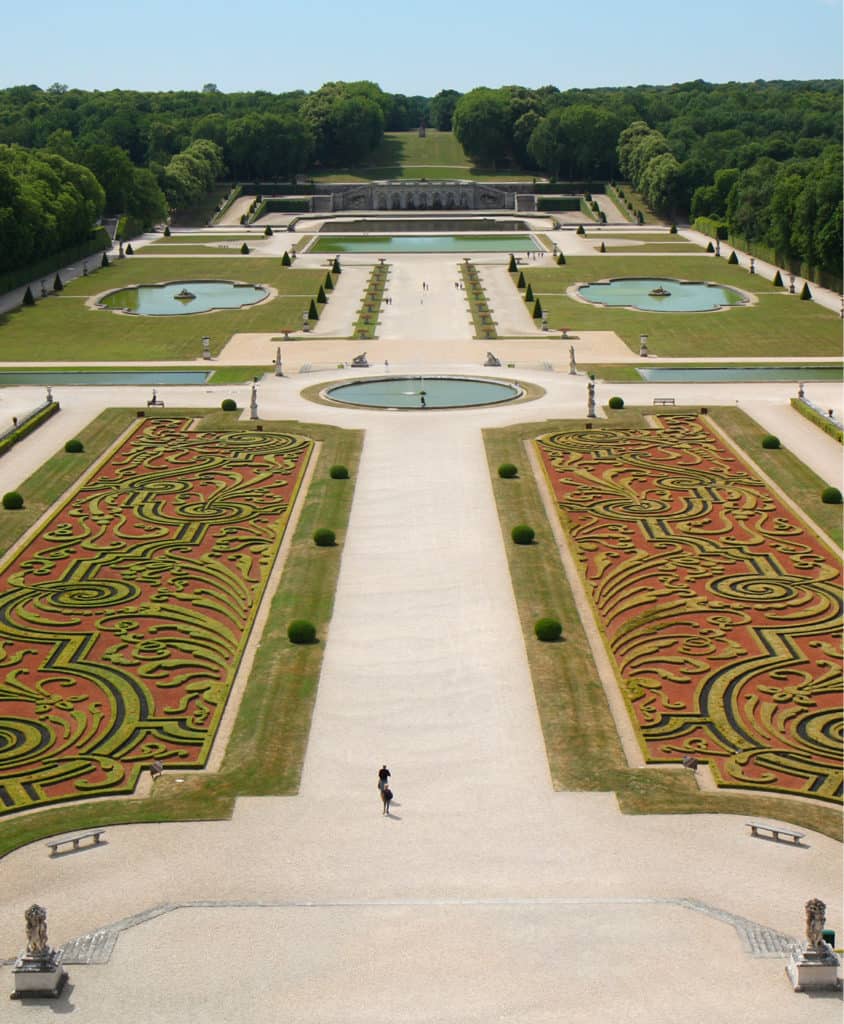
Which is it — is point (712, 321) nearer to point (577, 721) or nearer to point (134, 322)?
point (134, 322)

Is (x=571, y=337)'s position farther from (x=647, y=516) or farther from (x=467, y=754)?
(x=467, y=754)

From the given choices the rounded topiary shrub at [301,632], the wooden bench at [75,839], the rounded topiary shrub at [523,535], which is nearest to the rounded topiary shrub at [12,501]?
the rounded topiary shrub at [301,632]

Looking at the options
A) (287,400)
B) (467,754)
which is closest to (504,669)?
(467,754)

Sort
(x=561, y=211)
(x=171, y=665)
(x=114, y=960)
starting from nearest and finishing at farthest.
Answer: (x=114, y=960)
(x=171, y=665)
(x=561, y=211)

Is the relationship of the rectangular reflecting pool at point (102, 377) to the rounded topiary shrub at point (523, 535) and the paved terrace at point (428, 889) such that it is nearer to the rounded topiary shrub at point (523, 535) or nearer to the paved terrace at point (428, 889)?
the rounded topiary shrub at point (523, 535)

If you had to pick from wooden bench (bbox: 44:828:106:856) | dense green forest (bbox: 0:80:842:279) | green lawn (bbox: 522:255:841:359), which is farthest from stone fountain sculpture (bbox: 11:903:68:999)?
dense green forest (bbox: 0:80:842:279)

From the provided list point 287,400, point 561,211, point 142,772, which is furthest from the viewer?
point 561,211

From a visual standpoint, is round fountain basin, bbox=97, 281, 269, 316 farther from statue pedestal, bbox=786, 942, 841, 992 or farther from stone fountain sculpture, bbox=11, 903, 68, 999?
statue pedestal, bbox=786, 942, 841, 992
